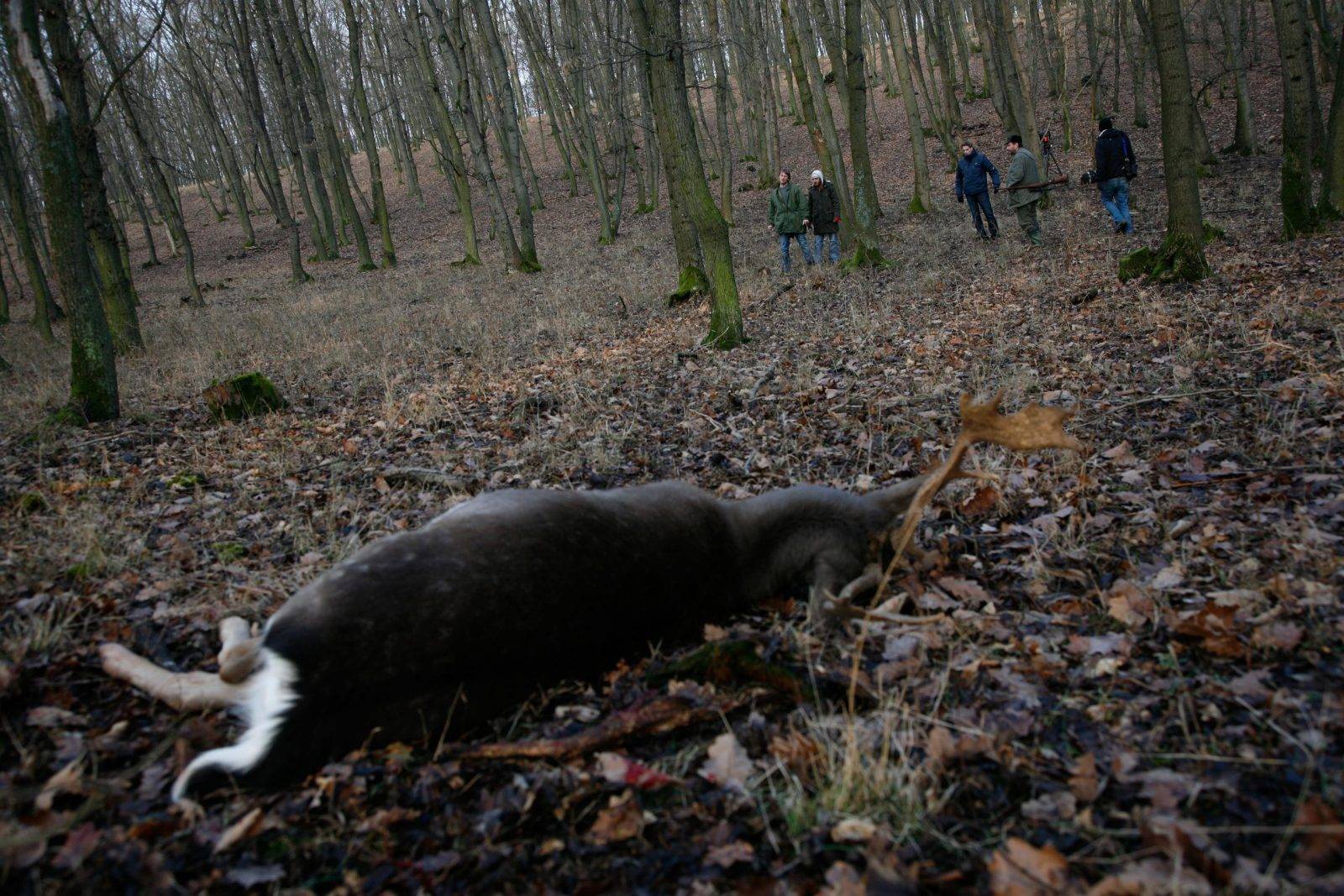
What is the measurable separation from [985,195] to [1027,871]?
1754cm

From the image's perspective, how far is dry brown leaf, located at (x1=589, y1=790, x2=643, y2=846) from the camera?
2.59 m

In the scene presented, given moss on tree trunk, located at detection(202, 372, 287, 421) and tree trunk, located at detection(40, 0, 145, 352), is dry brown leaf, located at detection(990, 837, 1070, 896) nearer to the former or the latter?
moss on tree trunk, located at detection(202, 372, 287, 421)

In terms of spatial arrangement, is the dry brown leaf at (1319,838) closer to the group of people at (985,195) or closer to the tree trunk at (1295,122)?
the tree trunk at (1295,122)

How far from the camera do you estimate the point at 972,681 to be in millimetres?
3305

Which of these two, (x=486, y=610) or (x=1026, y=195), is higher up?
(x=1026, y=195)

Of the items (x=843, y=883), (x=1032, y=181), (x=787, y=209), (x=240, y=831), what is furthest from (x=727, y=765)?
(x=1032, y=181)

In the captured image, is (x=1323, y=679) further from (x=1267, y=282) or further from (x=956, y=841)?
(x=1267, y=282)

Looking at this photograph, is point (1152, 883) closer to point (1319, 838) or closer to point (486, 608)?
point (1319, 838)

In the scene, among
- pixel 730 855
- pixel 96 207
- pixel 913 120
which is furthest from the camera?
pixel 913 120

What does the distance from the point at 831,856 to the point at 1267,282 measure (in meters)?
10.1

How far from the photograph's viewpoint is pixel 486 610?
312 cm

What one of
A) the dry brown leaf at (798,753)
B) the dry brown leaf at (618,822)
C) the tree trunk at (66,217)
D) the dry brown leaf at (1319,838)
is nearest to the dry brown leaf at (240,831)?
the dry brown leaf at (618,822)

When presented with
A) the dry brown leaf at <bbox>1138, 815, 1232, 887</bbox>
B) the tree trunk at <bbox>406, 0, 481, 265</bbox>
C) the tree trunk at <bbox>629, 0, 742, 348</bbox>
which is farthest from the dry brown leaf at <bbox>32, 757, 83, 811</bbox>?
the tree trunk at <bbox>406, 0, 481, 265</bbox>

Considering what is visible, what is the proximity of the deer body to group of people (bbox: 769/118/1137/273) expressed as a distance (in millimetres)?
13228
